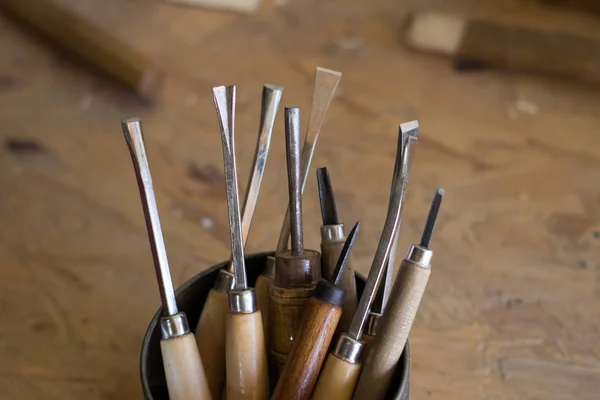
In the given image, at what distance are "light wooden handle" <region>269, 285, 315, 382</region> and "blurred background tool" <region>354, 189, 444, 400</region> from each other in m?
0.04

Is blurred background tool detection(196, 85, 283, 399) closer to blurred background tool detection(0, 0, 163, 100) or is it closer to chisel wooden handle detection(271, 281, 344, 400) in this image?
chisel wooden handle detection(271, 281, 344, 400)

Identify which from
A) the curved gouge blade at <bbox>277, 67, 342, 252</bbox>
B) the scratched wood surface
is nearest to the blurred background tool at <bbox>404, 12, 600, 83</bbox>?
the scratched wood surface

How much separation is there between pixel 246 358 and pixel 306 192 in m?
0.26

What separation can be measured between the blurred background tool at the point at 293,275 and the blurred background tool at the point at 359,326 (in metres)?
0.03

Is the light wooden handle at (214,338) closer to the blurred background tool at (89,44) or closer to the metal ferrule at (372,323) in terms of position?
the metal ferrule at (372,323)

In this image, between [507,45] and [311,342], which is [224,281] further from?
[507,45]

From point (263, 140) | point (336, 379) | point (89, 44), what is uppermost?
point (89, 44)

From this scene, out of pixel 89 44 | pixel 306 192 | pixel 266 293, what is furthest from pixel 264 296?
pixel 89 44

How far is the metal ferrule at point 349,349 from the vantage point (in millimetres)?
272

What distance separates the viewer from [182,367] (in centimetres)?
28

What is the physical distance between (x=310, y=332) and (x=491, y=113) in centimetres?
43

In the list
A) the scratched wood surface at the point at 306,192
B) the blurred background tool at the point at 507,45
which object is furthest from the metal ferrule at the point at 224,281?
the blurred background tool at the point at 507,45

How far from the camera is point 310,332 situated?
10.7 inches

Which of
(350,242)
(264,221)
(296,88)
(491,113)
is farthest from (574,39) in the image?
(350,242)
